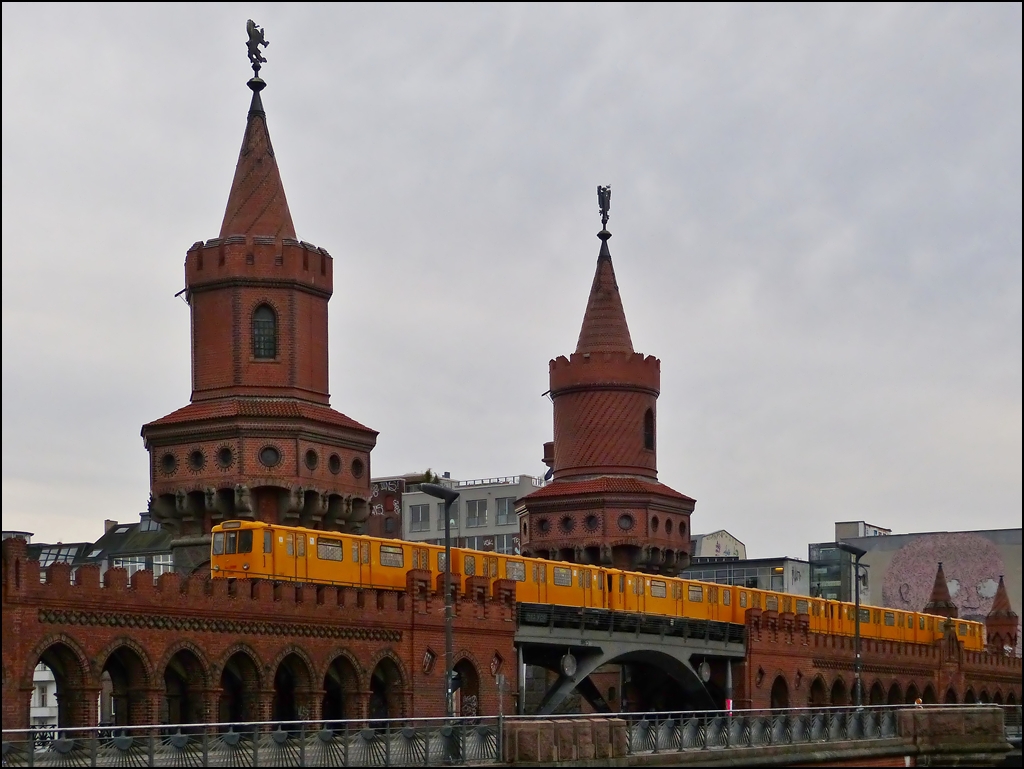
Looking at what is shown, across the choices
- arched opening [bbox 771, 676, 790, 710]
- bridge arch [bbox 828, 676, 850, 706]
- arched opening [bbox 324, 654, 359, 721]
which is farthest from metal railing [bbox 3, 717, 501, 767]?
bridge arch [bbox 828, 676, 850, 706]

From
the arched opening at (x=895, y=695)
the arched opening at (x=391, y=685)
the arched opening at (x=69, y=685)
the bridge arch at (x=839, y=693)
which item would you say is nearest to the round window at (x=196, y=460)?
the arched opening at (x=391, y=685)

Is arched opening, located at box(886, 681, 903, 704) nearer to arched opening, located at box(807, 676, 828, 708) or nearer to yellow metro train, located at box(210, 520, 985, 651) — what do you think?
yellow metro train, located at box(210, 520, 985, 651)

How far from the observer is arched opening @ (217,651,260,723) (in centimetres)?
5472

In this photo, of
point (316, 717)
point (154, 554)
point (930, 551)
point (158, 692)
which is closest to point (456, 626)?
point (316, 717)

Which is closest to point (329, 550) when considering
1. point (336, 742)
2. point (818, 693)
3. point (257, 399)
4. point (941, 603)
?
point (257, 399)

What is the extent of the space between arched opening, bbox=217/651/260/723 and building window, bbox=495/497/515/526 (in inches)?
3115

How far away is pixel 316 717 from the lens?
184 feet

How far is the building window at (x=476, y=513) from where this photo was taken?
139 metres

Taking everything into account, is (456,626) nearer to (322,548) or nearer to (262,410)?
(322,548)

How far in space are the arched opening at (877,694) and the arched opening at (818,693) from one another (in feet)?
17.4

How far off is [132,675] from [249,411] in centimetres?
1474

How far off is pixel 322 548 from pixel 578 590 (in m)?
14.1

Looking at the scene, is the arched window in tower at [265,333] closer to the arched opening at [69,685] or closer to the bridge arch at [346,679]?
the bridge arch at [346,679]

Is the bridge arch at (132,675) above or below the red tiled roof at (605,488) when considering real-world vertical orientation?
below
